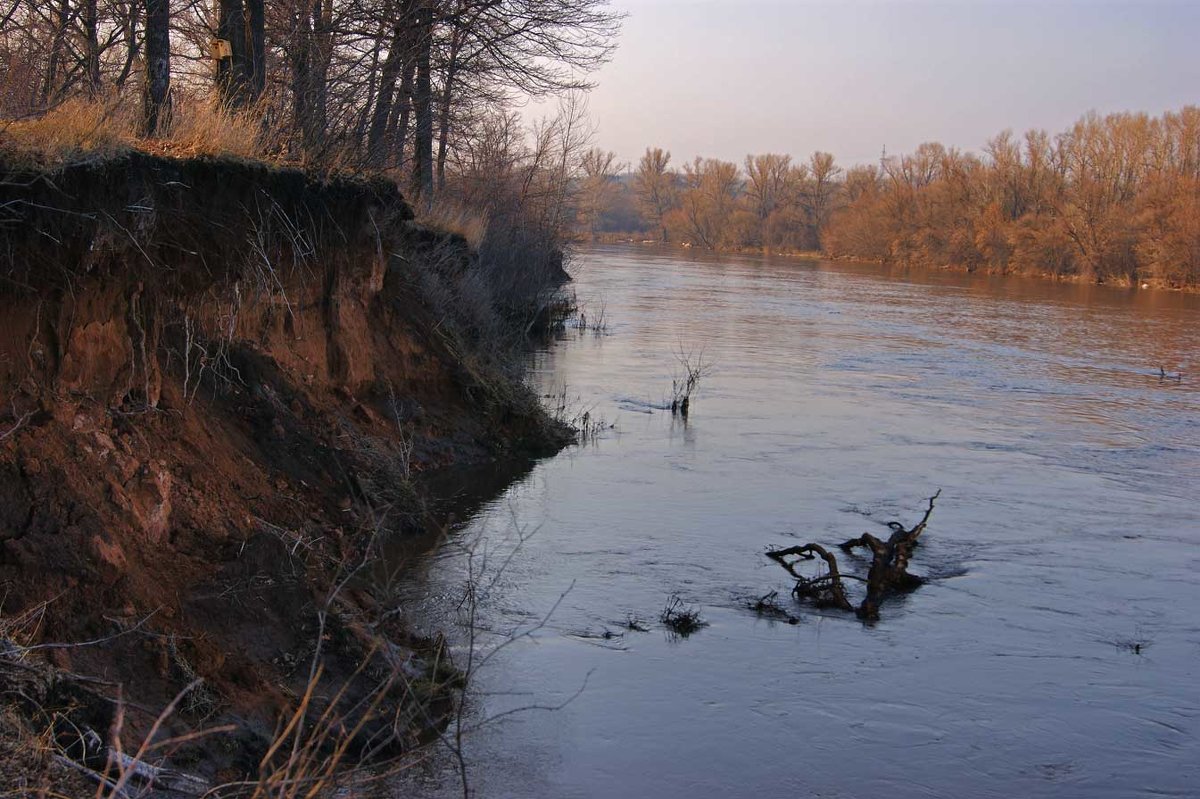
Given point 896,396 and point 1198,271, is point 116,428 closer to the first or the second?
point 896,396

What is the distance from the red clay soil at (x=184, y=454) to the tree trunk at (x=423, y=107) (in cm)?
766

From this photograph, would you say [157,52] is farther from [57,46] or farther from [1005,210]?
[1005,210]

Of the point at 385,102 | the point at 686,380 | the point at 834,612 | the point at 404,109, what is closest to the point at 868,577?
the point at 834,612

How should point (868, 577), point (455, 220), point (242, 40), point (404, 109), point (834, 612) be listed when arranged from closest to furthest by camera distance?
1. point (834, 612)
2. point (868, 577)
3. point (242, 40)
4. point (404, 109)
5. point (455, 220)

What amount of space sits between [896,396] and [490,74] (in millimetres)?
9778

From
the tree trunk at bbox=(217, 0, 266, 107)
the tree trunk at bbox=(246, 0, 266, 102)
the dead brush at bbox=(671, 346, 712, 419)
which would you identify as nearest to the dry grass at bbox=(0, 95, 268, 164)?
the tree trunk at bbox=(217, 0, 266, 107)

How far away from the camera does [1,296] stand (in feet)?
22.4

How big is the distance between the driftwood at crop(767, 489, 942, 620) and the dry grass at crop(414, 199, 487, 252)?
942 cm

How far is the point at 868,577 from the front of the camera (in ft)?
31.8

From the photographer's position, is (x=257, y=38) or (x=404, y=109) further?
(x=404, y=109)

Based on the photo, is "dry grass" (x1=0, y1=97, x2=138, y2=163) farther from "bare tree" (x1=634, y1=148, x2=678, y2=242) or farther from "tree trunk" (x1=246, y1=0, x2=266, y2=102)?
"bare tree" (x1=634, y1=148, x2=678, y2=242)

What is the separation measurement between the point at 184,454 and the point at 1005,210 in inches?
3133

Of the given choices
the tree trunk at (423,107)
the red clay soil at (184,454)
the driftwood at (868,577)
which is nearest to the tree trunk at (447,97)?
the tree trunk at (423,107)

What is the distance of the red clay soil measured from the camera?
5.96 m
